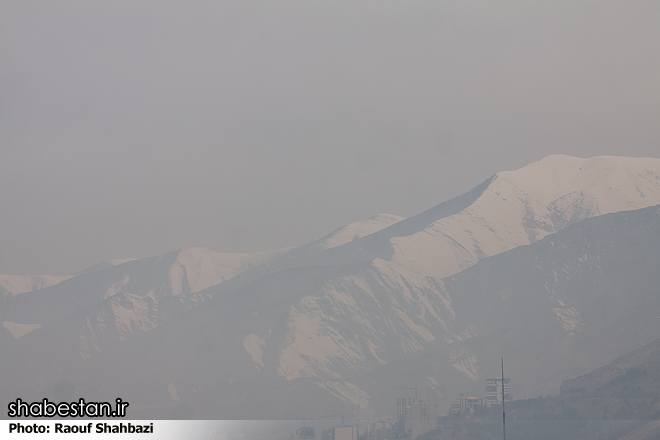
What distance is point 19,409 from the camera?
83.9 m

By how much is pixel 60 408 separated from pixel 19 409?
9.80 meters

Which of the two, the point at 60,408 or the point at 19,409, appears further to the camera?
the point at 19,409

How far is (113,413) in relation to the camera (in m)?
79.1

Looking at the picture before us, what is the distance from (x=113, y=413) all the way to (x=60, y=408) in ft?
15.8

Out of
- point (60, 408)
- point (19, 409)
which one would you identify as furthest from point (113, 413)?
point (19, 409)

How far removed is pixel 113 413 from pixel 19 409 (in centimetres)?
1108

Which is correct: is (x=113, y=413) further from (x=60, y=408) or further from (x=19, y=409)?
(x=19, y=409)

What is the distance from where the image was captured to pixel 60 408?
76375mm
